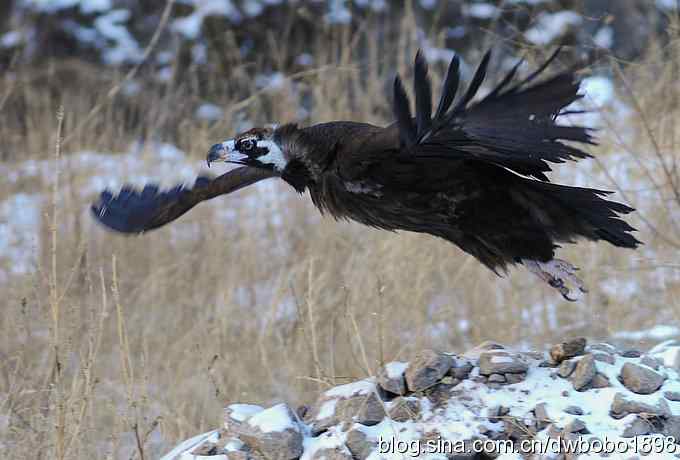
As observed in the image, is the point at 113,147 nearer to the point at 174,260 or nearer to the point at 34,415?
the point at 174,260

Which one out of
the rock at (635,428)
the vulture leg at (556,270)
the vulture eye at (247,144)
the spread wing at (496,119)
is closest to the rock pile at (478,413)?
the rock at (635,428)

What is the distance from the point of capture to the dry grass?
317cm

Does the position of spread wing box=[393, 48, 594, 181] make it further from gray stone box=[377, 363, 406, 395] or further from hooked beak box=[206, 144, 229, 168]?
hooked beak box=[206, 144, 229, 168]

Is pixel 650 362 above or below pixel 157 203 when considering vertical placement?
below

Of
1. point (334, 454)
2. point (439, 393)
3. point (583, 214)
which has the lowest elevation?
point (334, 454)

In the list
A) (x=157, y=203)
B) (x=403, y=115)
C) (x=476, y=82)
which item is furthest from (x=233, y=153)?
(x=476, y=82)

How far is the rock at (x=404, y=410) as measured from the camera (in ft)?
7.78

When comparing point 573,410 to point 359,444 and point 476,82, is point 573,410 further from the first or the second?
point 476,82

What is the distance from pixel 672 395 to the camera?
238 centimetres

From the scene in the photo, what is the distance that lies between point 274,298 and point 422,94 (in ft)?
6.74

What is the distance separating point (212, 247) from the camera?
17.3ft

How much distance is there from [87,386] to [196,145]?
341cm

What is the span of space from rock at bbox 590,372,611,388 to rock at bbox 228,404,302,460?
2.69ft

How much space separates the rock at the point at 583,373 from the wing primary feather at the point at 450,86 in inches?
31.3
